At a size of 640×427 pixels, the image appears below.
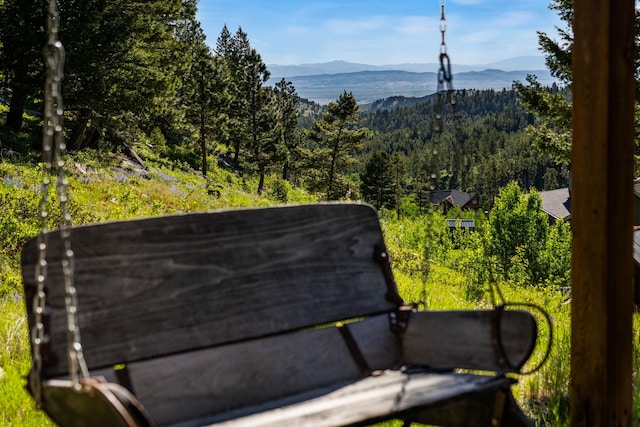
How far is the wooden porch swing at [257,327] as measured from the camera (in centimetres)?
206

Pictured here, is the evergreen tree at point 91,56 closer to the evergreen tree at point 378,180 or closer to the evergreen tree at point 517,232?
the evergreen tree at point 517,232

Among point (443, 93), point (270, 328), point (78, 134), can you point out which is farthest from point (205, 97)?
point (270, 328)

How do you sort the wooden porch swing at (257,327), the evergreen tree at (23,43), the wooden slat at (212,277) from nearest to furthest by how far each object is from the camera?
the wooden porch swing at (257,327) → the wooden slat at (212,277) → the evergreen tree at (23,43)

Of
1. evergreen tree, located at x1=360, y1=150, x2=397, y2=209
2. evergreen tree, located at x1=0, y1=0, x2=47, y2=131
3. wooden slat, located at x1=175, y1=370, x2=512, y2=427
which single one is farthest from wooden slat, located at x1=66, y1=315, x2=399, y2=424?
evergreen tree, located at x1=360, y1=150, x2=397, y2=209

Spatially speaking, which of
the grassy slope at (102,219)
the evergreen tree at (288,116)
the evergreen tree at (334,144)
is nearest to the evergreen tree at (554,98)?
the grassy slope at (102,219)

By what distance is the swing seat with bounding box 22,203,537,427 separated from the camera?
2.15m

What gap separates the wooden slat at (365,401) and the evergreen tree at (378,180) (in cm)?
6301

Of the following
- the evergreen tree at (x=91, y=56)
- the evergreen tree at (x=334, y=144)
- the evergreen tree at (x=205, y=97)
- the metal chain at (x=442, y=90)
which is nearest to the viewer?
the metal chain at (x=442, y=90)

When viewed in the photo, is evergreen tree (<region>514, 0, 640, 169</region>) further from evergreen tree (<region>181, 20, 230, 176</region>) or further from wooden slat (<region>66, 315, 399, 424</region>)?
evergreen tree (<region>181, 20, 230, 176</region>)

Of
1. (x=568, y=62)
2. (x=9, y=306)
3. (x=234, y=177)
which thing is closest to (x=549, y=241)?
(x=234, y=177)

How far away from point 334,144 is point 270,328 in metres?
37.2

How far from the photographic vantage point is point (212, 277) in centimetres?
243

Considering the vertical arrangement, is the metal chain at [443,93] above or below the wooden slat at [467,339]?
above

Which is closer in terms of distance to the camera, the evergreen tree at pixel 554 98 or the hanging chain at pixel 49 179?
the hanging chain at pixel 49 179
